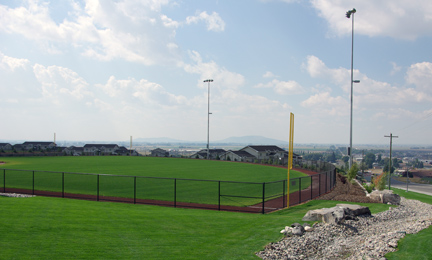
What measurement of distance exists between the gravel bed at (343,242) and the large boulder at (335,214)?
0.89ft

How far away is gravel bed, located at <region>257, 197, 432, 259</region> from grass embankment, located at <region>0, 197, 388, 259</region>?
700 mm

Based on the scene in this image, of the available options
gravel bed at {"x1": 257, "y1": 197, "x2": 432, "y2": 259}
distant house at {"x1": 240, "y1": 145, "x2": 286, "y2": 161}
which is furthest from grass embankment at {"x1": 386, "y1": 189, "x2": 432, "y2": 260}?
distant house at {"x1": 240, "y1": 145, "x2": 286, "y2": 161}

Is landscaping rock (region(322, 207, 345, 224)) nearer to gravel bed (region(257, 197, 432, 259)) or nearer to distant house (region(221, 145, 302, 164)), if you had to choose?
gravel bed (region(257, 197, 432, 259))

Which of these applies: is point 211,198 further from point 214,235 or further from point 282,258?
point 282,258

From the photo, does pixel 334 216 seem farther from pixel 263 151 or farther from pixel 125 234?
pixel 263 151

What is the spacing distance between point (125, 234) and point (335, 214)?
25.7 ft

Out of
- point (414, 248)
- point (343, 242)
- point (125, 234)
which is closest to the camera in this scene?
point (414, 248)

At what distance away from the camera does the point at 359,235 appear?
11.4m

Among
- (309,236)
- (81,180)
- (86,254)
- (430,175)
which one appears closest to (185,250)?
(86,254)

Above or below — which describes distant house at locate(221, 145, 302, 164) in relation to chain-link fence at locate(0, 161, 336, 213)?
below

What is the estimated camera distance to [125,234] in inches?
431

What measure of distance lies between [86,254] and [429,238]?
1047 centimetres

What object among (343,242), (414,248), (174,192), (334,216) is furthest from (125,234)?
(174,192)

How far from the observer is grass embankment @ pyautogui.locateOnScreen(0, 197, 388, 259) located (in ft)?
30.0
